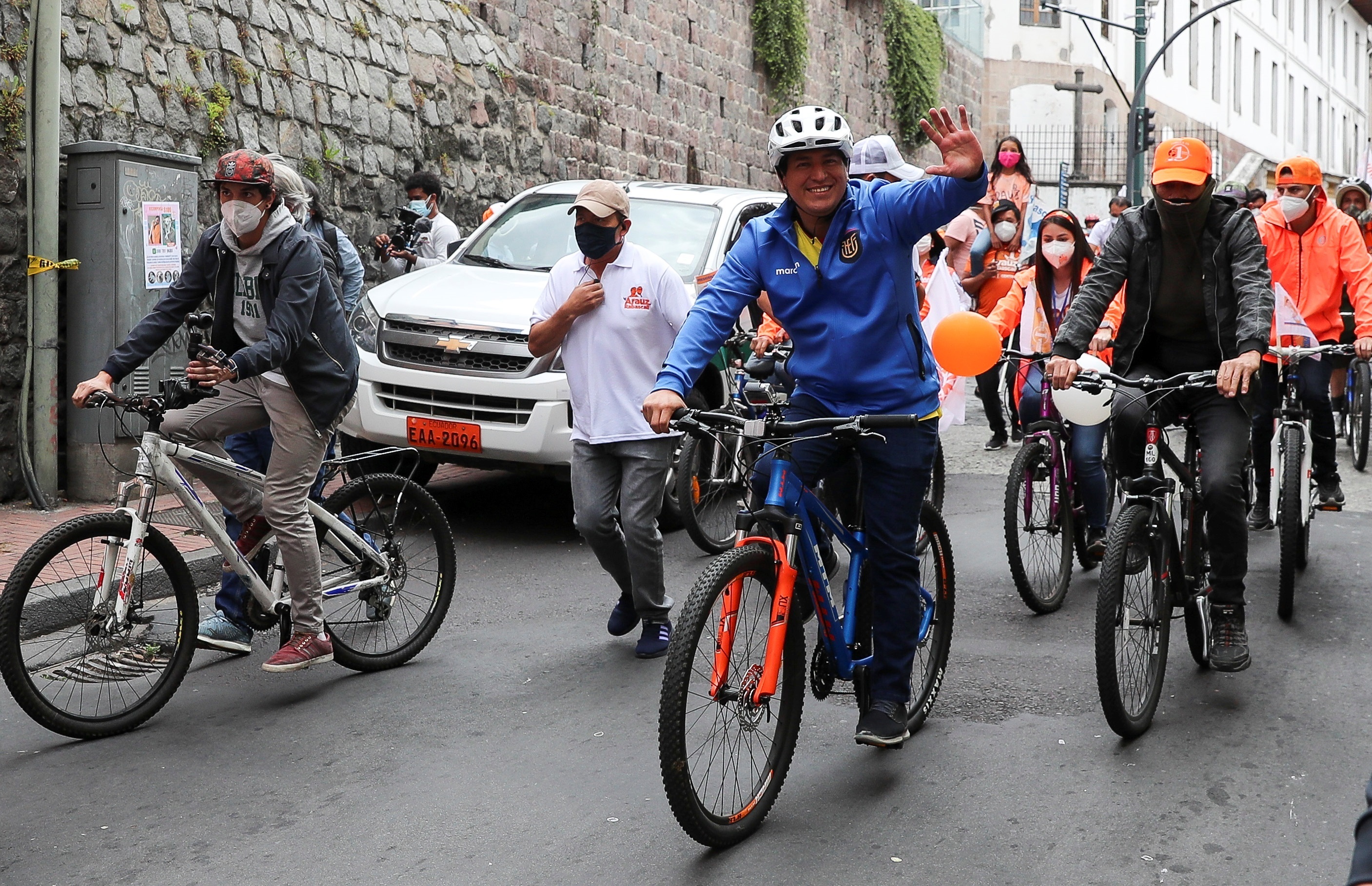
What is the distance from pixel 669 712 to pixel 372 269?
10068 millimetres

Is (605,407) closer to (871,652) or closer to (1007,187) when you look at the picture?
(871,652)

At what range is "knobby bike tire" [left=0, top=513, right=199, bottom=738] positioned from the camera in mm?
4645

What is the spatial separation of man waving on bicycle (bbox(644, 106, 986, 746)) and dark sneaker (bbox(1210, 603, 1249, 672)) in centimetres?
162

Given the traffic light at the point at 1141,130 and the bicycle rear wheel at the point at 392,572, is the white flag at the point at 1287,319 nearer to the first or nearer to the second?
the bicycle rear wheel at the point at 392,572

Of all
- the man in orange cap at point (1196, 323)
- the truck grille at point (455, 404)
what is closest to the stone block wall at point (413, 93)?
the truck grille at point (455, 404)

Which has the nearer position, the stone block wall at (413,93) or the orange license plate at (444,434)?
the orange license plate at (444,434)

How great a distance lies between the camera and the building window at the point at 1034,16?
38.6m

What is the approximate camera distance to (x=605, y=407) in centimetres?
595

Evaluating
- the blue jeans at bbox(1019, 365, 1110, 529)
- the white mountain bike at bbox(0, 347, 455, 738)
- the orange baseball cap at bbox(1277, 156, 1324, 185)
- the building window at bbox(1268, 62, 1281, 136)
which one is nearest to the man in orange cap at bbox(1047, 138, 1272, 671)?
the blue jeans at bbox(1019, 365, 1110, 529)

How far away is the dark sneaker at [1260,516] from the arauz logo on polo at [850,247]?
16.0ft

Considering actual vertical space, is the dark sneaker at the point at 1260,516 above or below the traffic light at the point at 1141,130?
below

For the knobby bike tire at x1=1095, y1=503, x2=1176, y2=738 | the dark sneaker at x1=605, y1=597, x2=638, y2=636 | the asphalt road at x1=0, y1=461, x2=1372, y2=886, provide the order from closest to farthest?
the asphalt road at x1=0, y1=461, x2=1372, y2=886
the knobby bike tire at x1=1095, y1=503, x2=1176, y2=738
the dark sneaker at x1=605, y1=597, x2=638, y2=636

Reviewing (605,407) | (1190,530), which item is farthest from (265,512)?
(1190,530)

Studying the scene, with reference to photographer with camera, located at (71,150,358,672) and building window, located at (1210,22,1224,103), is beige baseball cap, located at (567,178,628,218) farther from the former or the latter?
building window, located at (1210,22,1224,103)
